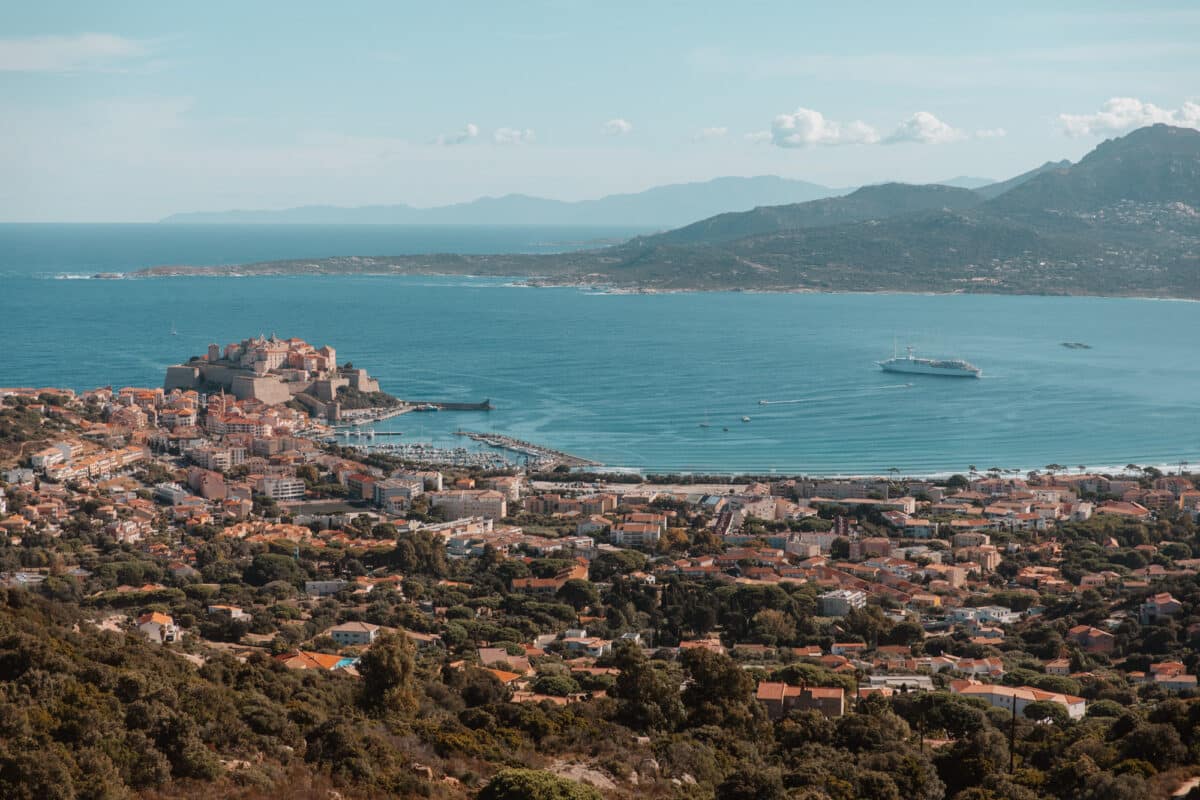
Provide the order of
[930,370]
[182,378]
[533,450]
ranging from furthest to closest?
[930,370]
[182,378]
[533,450]

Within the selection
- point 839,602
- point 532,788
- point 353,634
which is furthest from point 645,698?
point 839,602

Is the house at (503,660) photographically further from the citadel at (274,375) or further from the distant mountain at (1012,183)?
the distant mountain at (1012,183)

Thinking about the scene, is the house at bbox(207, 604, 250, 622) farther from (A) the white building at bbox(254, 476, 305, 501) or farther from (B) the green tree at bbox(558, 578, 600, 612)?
(A) the white building at bbox(254, 476, 305, 501)

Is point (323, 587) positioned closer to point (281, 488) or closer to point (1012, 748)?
point (281, 488)

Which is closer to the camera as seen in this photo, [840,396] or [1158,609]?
[1158,609]

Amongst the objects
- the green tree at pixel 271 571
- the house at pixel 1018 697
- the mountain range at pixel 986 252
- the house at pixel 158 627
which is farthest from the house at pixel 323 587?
the mountain range at pixel 986 252

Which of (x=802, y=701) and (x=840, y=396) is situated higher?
(x=802, y=701)
